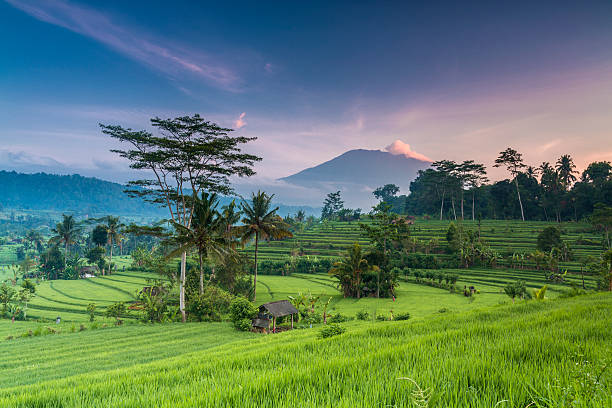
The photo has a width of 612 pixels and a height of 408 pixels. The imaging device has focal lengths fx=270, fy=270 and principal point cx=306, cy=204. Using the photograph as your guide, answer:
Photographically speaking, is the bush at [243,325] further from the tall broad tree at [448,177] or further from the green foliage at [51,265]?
the tall broad tree at [448,177]

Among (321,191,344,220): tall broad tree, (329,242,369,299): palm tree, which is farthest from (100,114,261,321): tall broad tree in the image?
(321,191,344,220): tall broad tree

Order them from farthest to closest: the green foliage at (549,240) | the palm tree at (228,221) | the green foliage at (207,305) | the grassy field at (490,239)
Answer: the grassy field at (490,239)
the green foliage at (549,240)
the palm tree at (228,221)
the green foliage at (207,305)

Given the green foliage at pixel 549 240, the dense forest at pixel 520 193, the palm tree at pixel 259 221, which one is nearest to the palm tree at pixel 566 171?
the dense forest at pixel 520 193

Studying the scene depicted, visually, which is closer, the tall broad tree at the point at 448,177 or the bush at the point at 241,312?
the bush at the point at 241,312

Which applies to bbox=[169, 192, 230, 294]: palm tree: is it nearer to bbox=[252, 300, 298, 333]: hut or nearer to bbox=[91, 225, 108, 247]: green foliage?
bbox=[252, 300, 298, 333]: hut

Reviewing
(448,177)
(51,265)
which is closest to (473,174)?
(448,177)

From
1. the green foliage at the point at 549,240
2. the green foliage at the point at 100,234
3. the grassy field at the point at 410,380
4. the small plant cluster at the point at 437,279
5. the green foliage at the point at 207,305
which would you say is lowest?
the small plant cluster at the point at 437,279

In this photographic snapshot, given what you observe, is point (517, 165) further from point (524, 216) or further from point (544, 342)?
point (544, 342)

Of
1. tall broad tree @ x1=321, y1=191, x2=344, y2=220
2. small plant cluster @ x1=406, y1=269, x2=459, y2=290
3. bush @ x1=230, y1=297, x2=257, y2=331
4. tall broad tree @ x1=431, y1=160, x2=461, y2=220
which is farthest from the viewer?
tall broad tree @ x1=321, y1=191, x2=344, y2=220

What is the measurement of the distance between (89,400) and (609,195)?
93132 millimetres

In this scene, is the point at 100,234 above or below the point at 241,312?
above

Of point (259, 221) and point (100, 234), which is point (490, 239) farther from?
point (100, 234)

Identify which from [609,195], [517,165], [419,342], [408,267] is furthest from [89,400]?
[517,165]

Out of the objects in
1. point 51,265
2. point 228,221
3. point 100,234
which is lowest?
point 51,265
